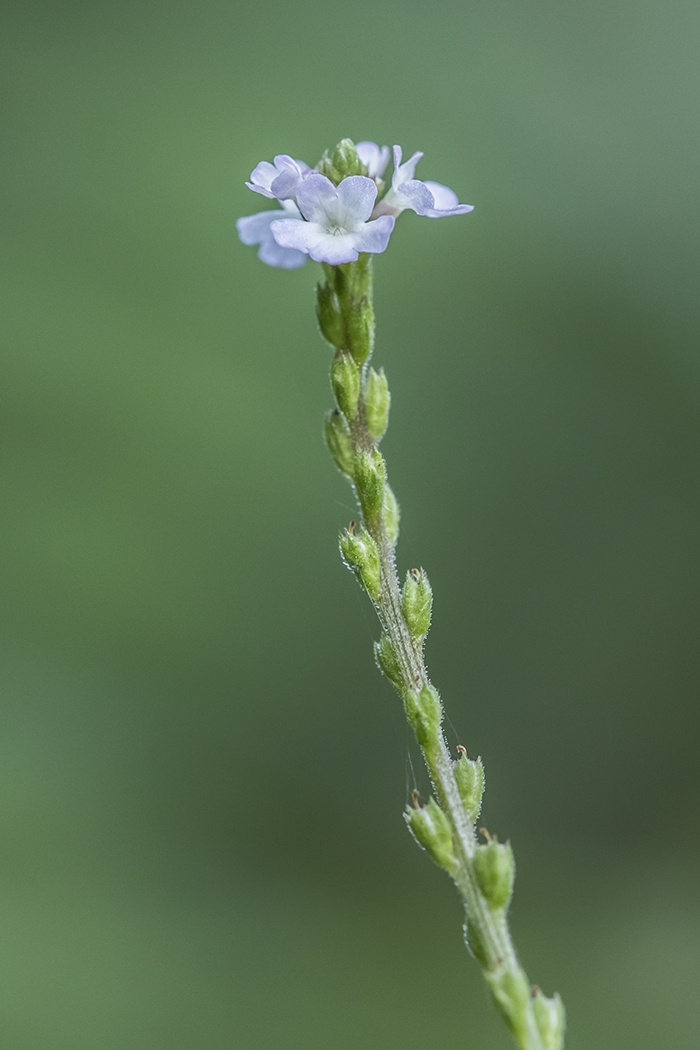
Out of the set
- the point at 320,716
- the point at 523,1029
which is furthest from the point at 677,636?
the point at 523,1029

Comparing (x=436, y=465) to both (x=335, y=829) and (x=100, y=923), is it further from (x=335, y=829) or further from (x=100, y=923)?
(x=100, y=923)

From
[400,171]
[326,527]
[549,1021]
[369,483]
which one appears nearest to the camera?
[549,1021]

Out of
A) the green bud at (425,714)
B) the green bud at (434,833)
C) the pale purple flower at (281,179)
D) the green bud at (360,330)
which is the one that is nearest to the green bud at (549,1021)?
the green bud at (434,833)

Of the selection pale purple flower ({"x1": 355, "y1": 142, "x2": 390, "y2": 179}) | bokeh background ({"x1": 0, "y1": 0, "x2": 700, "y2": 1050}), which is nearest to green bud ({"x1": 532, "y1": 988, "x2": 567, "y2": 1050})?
pale purple flower ({"x1": 355, "y1": 142, "x2": 390, "y2": 179})

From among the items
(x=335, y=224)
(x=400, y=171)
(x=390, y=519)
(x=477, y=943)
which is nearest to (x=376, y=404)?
(x=390, y=519)

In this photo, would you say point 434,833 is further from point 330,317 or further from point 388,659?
point 330,317

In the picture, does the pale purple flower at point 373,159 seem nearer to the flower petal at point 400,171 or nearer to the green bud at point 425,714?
the flower petal at point 400,171

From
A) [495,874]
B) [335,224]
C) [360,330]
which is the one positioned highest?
[335,224]
